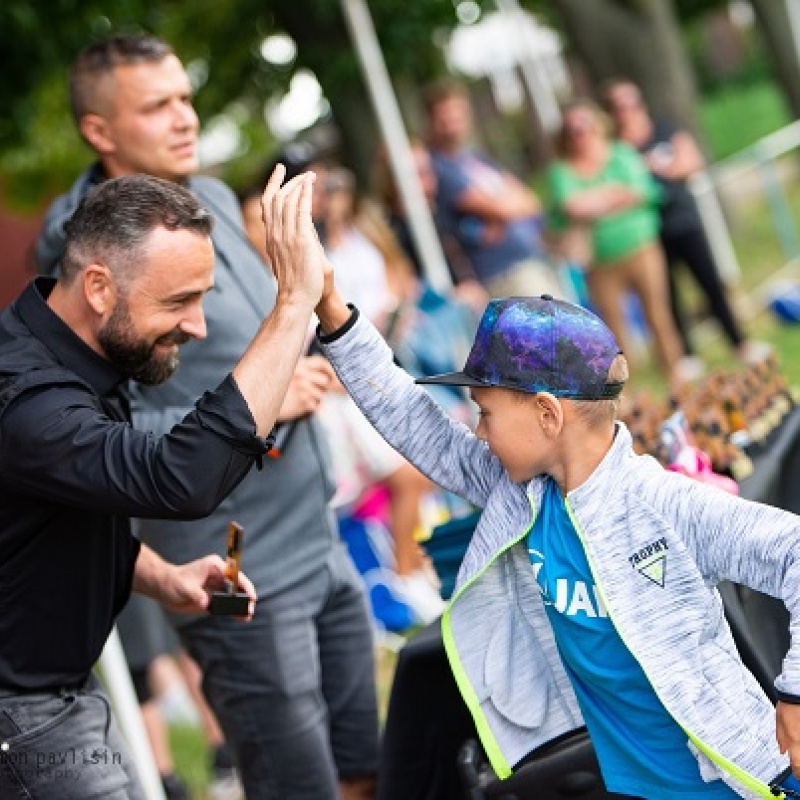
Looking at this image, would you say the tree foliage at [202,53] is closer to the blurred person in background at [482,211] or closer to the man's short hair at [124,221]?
the blurred person in background at [482,211]

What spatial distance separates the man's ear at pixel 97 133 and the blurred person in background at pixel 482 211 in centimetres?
508

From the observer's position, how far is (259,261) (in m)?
4.12

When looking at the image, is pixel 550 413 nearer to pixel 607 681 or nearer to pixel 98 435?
pixel 607 681

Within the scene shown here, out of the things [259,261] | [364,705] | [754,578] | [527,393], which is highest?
[259,261]

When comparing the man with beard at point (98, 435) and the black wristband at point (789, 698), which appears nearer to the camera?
the black wristband at point (789, 698)

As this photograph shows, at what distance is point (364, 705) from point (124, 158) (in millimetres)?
1601

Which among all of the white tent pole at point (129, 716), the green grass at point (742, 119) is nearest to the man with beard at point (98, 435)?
the white tent pole at point (129, 716)

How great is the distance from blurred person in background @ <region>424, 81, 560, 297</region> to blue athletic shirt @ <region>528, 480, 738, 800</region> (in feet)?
19.6

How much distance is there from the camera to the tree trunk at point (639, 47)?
16.2m

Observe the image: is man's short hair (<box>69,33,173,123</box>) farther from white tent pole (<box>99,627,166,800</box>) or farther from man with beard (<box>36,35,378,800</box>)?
white tent pole (<box>99,627,166,800</box>)

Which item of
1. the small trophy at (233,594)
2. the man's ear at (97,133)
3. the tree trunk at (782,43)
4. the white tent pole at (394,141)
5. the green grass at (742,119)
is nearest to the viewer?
the small trophy at (233,594)

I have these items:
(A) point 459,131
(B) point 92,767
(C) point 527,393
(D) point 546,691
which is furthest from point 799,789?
(A) point 459,131

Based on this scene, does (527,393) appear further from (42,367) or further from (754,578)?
(42,367)

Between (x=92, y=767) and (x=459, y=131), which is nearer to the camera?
(x=92, y=767)
